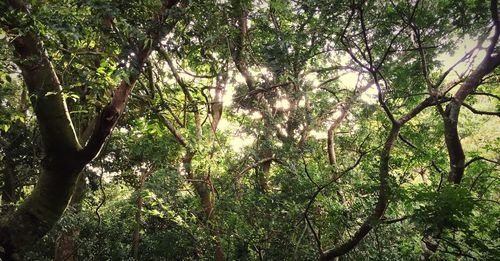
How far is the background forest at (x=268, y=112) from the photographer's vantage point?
3133mm

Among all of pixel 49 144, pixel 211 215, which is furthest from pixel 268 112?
pixel 49 144

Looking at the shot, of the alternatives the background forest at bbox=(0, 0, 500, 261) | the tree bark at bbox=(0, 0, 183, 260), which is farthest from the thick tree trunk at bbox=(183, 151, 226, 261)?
the tree bark at bbox=(0, 0, 183, 260)

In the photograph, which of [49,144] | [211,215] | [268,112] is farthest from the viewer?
[268,112]

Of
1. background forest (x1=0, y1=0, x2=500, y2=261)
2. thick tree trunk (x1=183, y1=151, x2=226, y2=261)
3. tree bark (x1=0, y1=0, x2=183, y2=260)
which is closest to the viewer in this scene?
background forest (x1=0, y1=0, x2=500, y2=261)

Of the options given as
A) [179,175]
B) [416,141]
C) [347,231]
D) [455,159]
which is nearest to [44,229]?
[179,175]

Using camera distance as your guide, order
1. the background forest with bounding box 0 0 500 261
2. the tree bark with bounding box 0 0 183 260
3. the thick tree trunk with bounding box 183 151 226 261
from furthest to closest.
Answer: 1. the thick tree trunk with bounding box 183 151 226 261
2. the tree bark with bounding box 0 0 183 260
3. the background forest with bounding box 0 0 500 261

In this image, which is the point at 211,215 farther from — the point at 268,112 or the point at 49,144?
the point at 49,144

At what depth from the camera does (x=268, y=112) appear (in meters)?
5.92

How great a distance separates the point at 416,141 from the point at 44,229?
6.08 m

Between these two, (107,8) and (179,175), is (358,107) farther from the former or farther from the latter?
(107,8)

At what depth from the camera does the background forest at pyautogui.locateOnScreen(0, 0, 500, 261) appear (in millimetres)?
3133

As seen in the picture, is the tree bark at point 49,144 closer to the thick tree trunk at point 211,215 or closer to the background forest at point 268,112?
the background forest at point 268,112

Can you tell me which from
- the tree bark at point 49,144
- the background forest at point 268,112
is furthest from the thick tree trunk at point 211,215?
the tree bark at point 49,144

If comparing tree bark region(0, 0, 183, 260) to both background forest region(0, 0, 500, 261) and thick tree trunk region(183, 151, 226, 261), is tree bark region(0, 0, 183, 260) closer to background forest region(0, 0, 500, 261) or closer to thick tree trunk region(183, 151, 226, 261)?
background forest region(0, 0, 500, 261)
